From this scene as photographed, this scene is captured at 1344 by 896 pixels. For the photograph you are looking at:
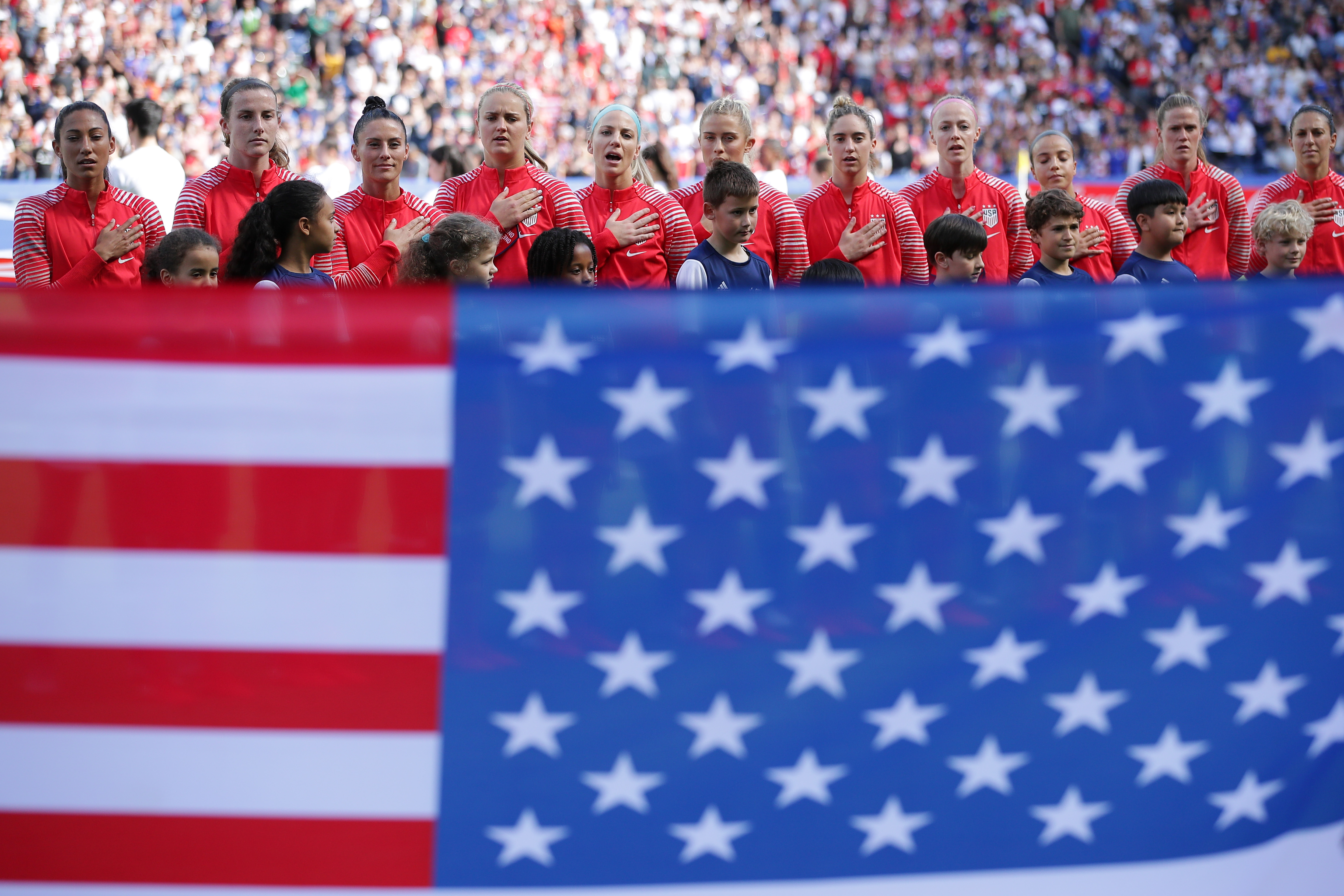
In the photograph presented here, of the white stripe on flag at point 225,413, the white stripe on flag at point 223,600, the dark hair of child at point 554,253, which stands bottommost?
the white stripe on flag at point 223,600

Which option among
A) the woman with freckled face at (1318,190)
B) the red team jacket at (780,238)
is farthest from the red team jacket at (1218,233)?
the red team jacket at (780,238)

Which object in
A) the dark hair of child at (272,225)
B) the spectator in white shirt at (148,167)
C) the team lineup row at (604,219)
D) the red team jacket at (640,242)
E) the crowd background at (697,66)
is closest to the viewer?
the dark hair of child at (272,225)

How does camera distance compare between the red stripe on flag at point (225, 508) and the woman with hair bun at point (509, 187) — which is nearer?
the red stripe on flag at point (225, 508)

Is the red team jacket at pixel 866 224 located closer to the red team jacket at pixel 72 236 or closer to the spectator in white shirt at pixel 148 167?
the red team jacket at pixel 72 236

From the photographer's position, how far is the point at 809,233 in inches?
272

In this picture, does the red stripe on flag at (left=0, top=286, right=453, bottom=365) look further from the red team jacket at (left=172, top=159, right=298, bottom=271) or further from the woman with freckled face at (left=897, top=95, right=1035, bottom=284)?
the woman with freckled face at (left=897, top=95, right=1035, bottom=284)

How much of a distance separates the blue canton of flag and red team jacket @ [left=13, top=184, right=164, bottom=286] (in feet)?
13.6

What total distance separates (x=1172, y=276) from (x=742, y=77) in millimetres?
16816

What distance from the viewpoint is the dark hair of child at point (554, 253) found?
4.88 m

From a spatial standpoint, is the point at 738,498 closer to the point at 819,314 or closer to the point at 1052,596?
the point at 819,314

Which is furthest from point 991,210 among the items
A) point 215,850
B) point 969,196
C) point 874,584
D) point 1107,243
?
point 215,850

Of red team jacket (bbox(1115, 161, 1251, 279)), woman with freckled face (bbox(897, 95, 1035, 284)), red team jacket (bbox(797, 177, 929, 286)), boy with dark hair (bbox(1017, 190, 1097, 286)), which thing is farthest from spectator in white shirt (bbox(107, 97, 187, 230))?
red team jacket (bbox(1115, 161, 1251, 279))

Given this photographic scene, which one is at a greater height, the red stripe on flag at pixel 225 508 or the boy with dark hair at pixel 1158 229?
the boy with dark hair at pixel 1158 229

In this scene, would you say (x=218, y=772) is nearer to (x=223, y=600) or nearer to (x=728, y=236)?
(x=223, y=600)
